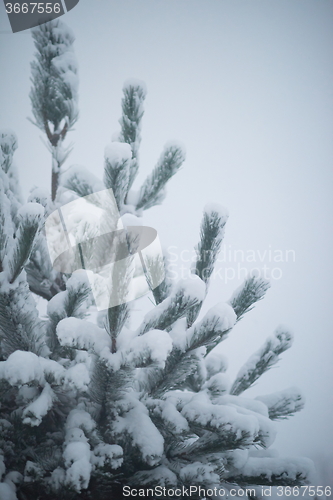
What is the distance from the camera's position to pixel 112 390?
0.91m

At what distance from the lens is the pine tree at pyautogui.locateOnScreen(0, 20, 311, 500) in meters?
0.79

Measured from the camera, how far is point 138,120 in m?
1.27

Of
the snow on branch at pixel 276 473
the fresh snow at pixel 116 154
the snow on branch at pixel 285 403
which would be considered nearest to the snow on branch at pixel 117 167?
the fresh snow at pixel 116 154

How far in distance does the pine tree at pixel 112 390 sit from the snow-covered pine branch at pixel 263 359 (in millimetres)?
204

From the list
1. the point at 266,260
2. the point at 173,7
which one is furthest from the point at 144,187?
the point at 173,7

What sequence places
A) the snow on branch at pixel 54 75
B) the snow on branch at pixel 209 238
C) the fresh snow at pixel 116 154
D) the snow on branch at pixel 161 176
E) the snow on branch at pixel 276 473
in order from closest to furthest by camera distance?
the fresh snow at pixel 116 154 → the snow on branch at pixel 276 473 → the snow on branch at pixel 209 238 → the snow on branch at pixel 54 75 → the snow on branch at pixel 161 176

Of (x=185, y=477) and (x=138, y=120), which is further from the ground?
(x=138, y=120)

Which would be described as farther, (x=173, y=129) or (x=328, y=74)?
(x=173, y=129)

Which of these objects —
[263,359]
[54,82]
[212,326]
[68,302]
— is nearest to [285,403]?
[263,359]

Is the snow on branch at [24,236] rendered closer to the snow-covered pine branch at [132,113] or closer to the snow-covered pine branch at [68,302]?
the snow-covered pine branch at [68,302]

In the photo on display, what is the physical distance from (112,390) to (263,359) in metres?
0.72

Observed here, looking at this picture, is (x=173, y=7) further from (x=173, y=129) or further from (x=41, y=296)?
(x=41, y=296)

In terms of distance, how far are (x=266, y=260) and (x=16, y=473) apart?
8.34ft

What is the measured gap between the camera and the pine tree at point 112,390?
79 cm
